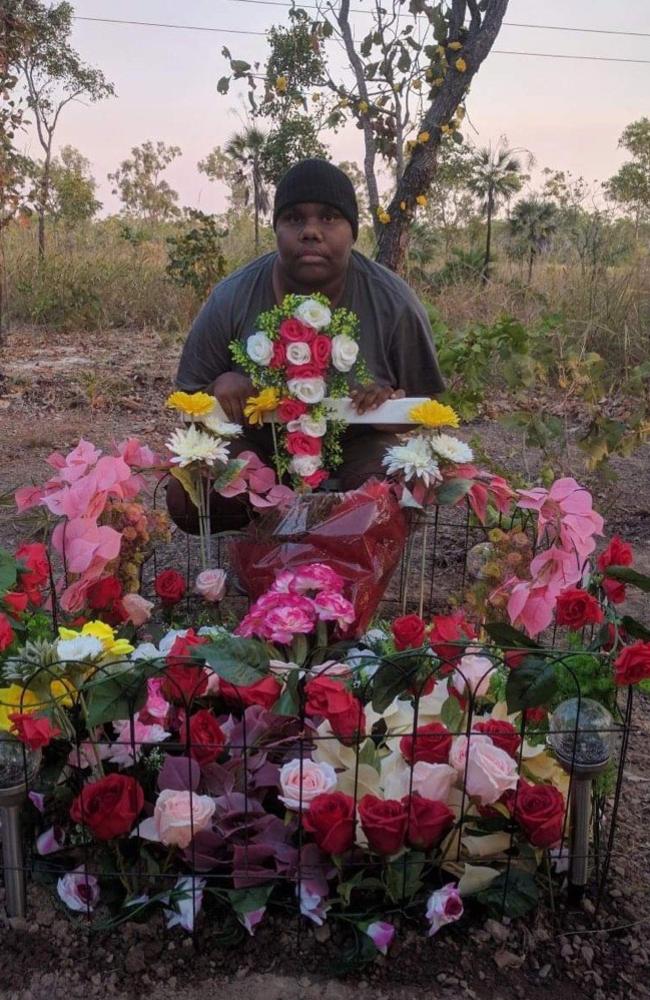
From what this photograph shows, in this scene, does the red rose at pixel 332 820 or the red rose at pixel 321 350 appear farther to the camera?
the red rose at pixel 321 350

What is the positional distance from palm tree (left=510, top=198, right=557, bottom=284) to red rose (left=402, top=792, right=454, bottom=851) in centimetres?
1341

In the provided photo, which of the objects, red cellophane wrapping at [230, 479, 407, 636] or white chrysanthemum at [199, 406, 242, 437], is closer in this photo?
red cellophane wrapping at [230, 479, 407, 636]

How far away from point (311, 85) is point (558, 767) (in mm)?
6965

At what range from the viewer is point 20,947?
1471 millimetres

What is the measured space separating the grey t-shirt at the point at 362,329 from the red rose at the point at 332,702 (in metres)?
1.55

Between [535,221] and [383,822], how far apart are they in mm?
14647

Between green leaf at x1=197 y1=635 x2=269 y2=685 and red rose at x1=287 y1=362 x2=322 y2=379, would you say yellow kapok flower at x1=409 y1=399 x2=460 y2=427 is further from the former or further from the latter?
green leaf at x1=197 y1=635 x2=269 y2=685

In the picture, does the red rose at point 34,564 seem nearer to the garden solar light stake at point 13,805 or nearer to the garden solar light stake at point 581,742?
the garden solar light stake at point 13,805

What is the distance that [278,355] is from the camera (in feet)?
7.75

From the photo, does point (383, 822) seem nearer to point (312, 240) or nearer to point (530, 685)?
point (530, 685)

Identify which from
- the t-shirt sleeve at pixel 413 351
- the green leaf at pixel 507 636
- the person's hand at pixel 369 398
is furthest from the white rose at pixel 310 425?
the green leaf at pixel 507 636

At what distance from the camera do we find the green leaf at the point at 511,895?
150 cm

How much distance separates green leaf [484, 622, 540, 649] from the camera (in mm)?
1340

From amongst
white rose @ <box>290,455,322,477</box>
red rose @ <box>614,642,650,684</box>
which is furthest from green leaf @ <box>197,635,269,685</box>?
white rose @ <box>290,455,322,477</box>
